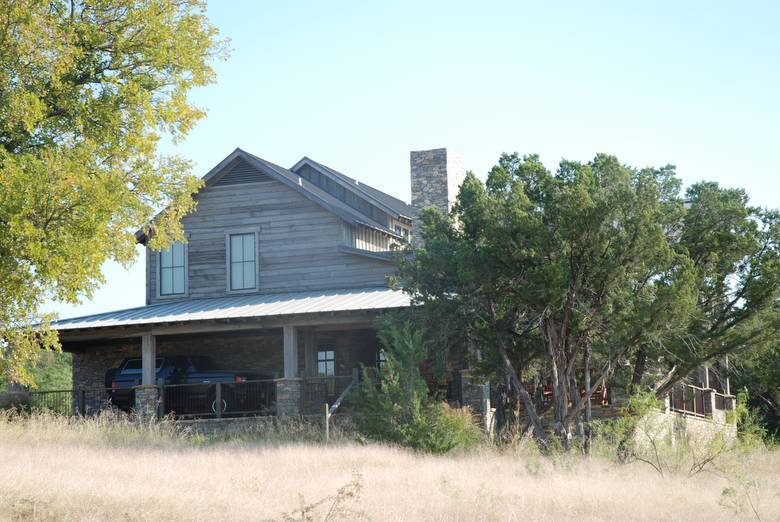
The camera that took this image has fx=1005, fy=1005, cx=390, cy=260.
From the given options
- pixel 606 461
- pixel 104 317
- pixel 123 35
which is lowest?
pixel 606 461

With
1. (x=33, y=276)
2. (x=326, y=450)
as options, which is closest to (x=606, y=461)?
(x=326, y=450)

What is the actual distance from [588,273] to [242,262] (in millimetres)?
13091

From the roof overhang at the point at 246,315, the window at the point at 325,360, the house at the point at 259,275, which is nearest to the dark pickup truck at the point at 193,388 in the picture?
the house at the point at 259,275

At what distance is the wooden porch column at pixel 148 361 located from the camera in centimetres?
2569

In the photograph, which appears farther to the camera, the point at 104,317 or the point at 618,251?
the point at 104,317

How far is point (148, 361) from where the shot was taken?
2591 centimetres

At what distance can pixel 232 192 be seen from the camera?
99.1 ft

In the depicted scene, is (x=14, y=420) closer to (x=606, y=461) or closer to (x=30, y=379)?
(x=30, y=379)

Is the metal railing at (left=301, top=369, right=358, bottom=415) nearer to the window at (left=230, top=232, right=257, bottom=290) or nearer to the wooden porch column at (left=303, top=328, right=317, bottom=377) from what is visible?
the wooden porch column at (left=303, top=328, right=317, bottom=377)

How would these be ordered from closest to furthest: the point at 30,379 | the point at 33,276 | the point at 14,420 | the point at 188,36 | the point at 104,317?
1. the point at 33,276
2. the point at 30,379
3. the point at 188,36
4. the point at 14,420
5. the point at 104,317

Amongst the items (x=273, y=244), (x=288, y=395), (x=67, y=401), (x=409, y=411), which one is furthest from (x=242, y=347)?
(x=409, y=411)

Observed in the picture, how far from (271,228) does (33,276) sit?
11623 millimetres

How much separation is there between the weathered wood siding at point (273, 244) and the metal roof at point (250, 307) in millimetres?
622

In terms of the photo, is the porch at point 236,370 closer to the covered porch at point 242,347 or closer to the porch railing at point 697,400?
the covered porch at point 242,347
